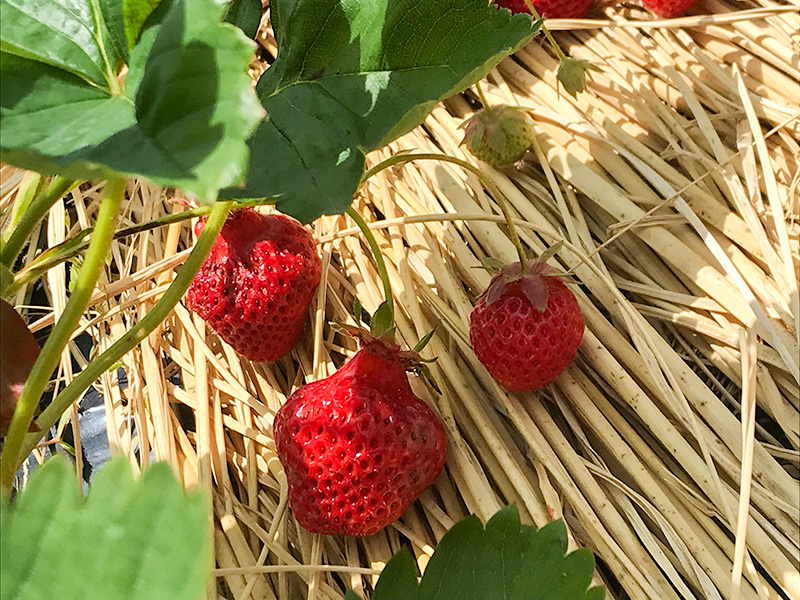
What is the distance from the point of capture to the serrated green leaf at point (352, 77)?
53cm

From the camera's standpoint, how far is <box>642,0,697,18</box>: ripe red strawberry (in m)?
0.99

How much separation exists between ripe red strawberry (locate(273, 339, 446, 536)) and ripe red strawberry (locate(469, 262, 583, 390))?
93 millimetres

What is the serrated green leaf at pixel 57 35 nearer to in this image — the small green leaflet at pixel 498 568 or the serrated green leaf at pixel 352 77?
the serrated green leaf at pixel 352 77

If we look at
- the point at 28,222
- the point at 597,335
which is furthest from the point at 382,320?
the point at 28,222

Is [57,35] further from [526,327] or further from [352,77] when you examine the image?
[526,327]

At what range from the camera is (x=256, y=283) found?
33.6 inches

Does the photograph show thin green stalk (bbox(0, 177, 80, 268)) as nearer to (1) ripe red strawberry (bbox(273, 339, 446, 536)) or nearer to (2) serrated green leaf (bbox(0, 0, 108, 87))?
(2) serrated green leaf (bbox(0, 0, 108, 87))

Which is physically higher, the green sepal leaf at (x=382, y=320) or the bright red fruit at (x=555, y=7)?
the bright red fruit at (x=555, y=7)

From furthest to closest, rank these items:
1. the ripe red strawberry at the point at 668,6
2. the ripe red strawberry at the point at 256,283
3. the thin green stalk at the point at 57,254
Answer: the ripe red strawberry at the point at 668,6 < the ripe red strawberry at the point at 256,283 < the thin green stalk at the point at 57,254

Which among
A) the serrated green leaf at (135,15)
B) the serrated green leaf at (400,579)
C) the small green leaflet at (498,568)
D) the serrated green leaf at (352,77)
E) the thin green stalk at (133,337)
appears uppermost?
the serrated green leaf at (135,15)

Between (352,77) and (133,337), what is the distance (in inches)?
9.6

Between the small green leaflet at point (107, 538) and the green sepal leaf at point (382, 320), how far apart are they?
1.68 ft

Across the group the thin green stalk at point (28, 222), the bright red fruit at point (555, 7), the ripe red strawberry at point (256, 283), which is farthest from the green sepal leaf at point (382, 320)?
the bright red fruit at point (555, 7)

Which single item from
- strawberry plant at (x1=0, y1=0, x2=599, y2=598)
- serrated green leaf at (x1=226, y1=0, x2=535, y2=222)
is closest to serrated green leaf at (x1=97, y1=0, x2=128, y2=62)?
strawberry plant at (x1=0, y1=0, x2=599, y2=598)
